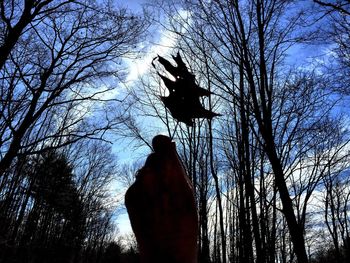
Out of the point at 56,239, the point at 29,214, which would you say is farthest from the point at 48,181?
the point at 56,239

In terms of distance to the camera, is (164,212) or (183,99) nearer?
(164,212)

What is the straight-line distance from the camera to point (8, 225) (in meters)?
18.2

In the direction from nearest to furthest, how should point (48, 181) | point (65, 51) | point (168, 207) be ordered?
1. point (168, 207)
2. point (65, 51)
3. point (48, 181)

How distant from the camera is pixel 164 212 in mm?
1577

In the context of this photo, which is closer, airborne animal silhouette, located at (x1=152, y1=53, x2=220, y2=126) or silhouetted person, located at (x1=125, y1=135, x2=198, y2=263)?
silhouetted person, located at (x1=125, y1=135, x2=198, y2=263)

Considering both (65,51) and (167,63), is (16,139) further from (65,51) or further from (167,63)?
(167,63)

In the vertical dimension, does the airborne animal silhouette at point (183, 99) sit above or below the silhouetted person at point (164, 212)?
above

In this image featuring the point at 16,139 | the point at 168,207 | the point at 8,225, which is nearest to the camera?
the point at 168,207

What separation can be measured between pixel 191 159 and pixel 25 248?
56.1 ft

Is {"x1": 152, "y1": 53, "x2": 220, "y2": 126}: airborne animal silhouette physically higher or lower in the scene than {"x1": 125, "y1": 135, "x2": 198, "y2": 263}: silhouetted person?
higher

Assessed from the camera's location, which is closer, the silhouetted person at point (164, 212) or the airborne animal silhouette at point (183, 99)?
the silhouetted person at point (164, 212)

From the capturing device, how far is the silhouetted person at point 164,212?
5.02 ft

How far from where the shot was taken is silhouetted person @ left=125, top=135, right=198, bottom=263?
5.02 ft

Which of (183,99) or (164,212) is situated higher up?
(183,99)
